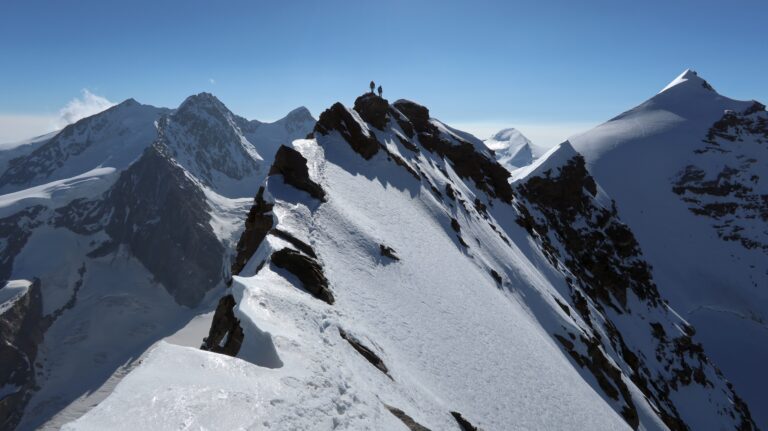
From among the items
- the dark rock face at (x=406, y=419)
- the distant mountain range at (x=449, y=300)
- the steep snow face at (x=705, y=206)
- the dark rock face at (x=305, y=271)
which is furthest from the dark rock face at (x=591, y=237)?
the dark rock face at (x=406, y=419)

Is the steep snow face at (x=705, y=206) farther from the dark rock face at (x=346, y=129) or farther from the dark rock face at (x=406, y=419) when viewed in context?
the dark rock face at (x=406, y=419)

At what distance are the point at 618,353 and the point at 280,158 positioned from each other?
41.6 meters

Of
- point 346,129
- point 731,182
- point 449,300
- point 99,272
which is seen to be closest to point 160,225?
point 99,272

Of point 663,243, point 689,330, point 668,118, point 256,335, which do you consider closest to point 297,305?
point 256,335

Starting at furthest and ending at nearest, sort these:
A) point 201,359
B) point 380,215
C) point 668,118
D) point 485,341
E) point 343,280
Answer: point 668,118 → point 380,215 → point 485,341 → point 343,280 → point 201,359

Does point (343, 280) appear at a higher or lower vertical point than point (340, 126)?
lower

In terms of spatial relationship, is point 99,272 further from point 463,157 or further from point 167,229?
point 463,157

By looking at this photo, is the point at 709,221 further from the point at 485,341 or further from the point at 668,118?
the point at 485,341

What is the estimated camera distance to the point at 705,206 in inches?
3521

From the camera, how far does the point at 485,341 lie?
21781 mm

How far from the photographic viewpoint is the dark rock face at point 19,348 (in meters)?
103

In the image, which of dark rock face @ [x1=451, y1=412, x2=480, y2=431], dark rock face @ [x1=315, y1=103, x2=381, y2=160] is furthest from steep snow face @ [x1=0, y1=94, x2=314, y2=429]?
dark rock face @ [x1=451, y1=412, x2=480, y2=431]

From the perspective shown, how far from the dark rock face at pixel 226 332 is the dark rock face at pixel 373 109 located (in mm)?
36428

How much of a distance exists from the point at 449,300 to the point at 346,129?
22490 mm
